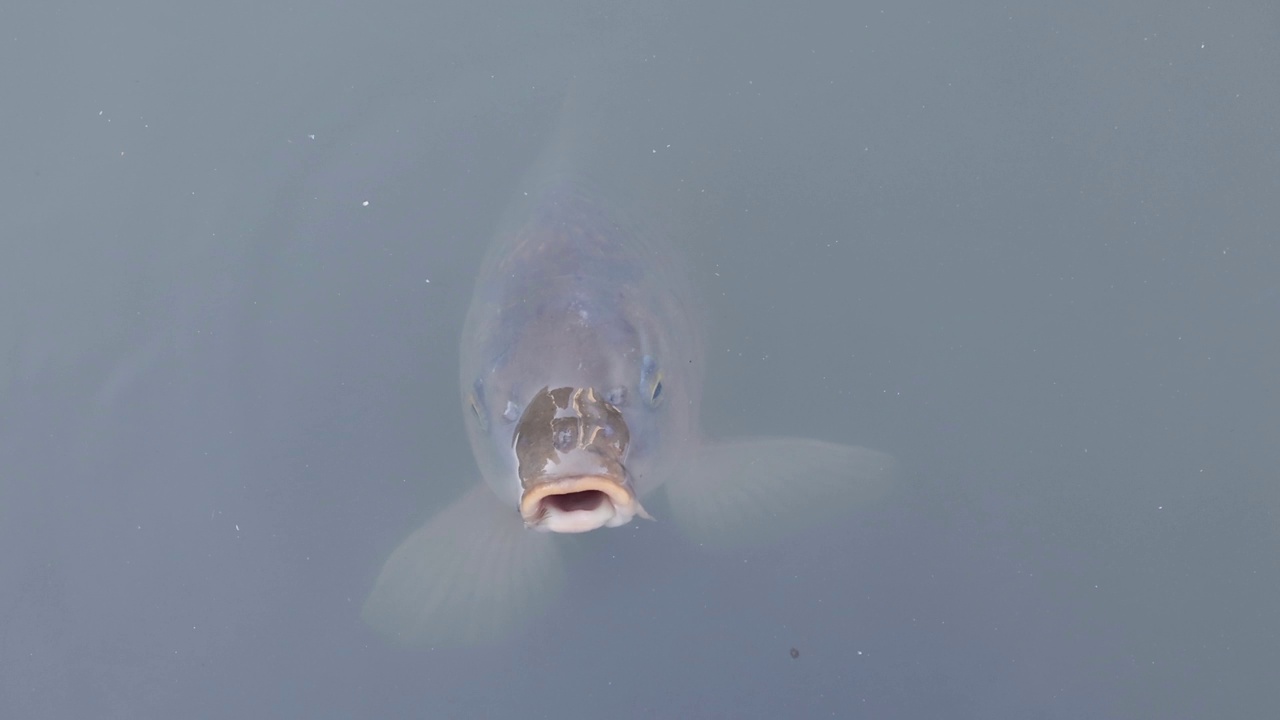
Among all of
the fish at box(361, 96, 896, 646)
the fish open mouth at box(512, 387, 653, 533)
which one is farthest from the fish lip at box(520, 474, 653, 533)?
the fish at box(361, 96, 896, 646)

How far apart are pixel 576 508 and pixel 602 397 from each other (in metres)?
0.41

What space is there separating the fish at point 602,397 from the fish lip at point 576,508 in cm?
33

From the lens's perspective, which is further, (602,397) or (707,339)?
(707,339)

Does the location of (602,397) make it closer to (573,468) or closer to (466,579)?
(573,468)

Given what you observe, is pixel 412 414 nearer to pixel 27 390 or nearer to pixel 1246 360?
pixel 27 390

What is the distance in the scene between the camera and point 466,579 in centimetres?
391

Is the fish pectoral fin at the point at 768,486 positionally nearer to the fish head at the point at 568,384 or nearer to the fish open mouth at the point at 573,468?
the fish head at the point at 568,384

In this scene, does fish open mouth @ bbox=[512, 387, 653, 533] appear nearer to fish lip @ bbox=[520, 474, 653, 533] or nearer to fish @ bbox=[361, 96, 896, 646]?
fish lip @ bbox=[520, 474, 653, 533]

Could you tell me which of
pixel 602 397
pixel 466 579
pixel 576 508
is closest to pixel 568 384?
pixel 602 397

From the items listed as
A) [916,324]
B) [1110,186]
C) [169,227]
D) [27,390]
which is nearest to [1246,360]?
[1110,186]

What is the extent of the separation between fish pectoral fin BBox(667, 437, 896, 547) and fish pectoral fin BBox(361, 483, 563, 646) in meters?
0.52

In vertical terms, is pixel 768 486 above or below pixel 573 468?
above

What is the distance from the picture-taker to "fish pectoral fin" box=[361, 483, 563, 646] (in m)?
3.84

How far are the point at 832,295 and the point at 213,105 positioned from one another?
2646 millimetres
